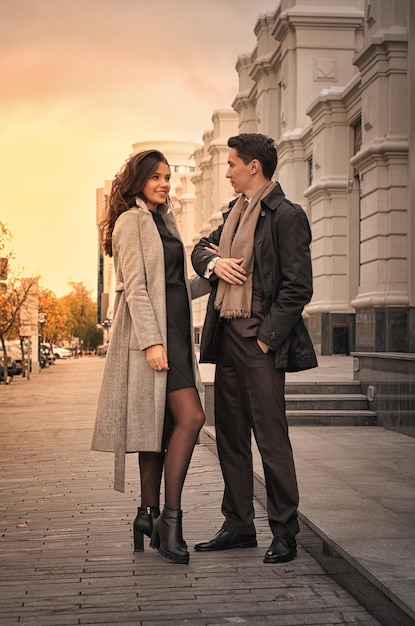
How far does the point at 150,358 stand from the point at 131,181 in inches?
38.6

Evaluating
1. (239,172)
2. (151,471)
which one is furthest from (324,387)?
(239,172)

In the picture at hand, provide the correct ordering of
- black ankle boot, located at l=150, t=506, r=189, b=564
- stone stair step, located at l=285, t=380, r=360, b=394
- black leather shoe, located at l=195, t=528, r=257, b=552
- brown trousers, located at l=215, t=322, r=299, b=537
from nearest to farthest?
black ankle boot, located at l=150, t=506, r=189, b=564, brown trousers, located at l=215, t=322, r=299, b=537, black leather shoe, located at l=195, t=528, r=257, b=552, stone stair step, located at l=285, t=380, r=360, b=394

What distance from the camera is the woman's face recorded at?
536cm

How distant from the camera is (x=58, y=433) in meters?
13.4

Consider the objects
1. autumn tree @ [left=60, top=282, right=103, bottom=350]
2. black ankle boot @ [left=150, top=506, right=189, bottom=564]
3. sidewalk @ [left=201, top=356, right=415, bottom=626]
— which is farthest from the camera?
autumn tree @ [left=60, top=282, right=103, bottom=350]

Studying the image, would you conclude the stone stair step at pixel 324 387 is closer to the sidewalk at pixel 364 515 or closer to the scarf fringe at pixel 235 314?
the sidewalk at pixel 364 515

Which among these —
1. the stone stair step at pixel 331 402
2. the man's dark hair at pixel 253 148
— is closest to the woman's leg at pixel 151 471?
the man's dark hair at pixel 253 148

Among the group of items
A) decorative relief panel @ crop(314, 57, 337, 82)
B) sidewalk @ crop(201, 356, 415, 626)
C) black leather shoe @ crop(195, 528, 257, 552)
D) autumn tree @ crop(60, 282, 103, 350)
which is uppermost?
decorative relief panel @ crop(314, 57, 337, 82)

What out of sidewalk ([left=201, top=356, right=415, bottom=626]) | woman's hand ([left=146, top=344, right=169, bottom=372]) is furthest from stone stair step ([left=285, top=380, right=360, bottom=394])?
woman's hand ([left=146, top=344, right=169, bottom=372])

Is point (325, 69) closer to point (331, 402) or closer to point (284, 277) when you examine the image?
point (331, 402)

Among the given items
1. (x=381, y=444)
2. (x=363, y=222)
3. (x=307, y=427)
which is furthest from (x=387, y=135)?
(x=381, y=444)

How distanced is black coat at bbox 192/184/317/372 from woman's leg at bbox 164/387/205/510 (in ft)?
1.63

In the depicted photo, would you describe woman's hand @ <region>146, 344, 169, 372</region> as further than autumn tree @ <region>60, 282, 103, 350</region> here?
No

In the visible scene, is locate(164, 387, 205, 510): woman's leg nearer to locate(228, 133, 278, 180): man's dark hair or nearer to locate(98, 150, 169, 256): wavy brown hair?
locate(98, 150, 169, 256): wavy brown hair
